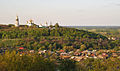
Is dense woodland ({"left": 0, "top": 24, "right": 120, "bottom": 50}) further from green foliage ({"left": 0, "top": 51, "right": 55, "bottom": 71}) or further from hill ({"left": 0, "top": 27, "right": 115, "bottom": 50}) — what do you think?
green foliage ({"left": 0, "top": 51, "right": 55, "bottom": 71})

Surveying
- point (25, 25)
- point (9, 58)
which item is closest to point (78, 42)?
point (25, 25)

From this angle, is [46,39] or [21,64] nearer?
[21,64]

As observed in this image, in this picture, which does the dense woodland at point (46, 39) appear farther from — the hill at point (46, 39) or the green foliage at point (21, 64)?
the green foliage at point (21, 64)

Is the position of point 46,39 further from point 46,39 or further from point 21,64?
point 21,64

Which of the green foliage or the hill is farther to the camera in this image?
the hill

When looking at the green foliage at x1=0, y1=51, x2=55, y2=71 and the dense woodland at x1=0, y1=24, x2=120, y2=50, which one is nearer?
the green foliage at x1=0, y1=51, x2=55, y2=71

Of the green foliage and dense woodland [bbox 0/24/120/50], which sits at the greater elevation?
the green foliage

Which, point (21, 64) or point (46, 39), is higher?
point (21, 64)

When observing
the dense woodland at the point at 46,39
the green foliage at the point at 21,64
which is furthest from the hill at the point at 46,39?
the green foliage at the point at 21,64

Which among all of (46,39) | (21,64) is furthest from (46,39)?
(21,64)

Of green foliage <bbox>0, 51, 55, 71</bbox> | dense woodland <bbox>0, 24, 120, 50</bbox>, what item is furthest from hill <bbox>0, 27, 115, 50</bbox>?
green foliage <bbox>0, 51, 55, 71</bbox>

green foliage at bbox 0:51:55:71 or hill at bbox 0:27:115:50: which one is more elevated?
green foliage at bbox 0:51:55:71
